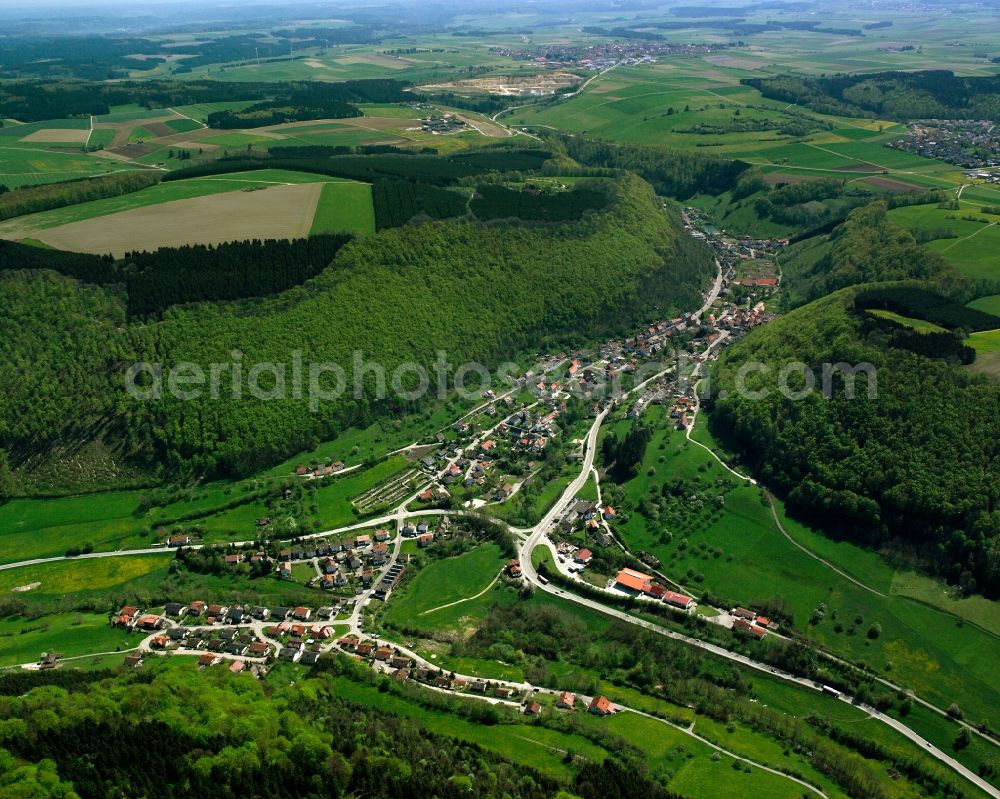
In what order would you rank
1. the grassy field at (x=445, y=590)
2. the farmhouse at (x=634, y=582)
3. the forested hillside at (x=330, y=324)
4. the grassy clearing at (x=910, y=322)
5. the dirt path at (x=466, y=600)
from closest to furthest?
1. the grassy field at (x=445, y=590)
2. the dirt path at (x=466, y=600)
3. the farmhouse at (x=634, y=582)
4. the forested hillside at (x=330, y=324)
5. the grassy clearing at (x=910, y=322)

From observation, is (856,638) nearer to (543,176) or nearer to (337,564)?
(337,564)

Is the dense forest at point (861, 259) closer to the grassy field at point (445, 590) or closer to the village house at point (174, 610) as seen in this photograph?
the grassy field at point (445, 590)

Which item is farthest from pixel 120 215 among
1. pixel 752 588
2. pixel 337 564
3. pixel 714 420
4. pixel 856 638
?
pixel 856 638

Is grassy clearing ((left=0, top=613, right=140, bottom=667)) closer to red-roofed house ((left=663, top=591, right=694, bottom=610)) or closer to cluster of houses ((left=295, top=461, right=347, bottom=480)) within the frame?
cluster of houses ((left=295, top=461, right=347, bottom=480))

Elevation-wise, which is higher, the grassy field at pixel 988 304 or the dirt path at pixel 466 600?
the grassy field at pixel 988 304

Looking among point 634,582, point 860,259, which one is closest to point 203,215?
point 634,582

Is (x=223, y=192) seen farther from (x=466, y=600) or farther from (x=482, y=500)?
(x=466, y=600)

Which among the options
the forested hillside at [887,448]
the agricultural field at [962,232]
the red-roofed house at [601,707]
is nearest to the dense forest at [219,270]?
the forested hillside at [887,448]
